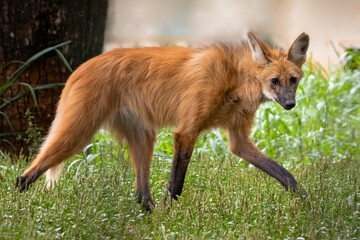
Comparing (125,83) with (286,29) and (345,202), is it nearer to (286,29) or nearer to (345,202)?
(345,202)

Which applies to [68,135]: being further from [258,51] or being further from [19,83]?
[258,51]

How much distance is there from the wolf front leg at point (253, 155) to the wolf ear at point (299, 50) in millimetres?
699

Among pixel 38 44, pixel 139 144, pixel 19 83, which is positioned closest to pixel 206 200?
pixel 139 144

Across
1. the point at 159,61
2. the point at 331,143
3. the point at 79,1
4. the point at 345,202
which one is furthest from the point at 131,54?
the point at 331,143

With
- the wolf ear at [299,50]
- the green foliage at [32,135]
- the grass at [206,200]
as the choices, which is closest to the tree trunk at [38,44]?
the green foliage at [32,135]

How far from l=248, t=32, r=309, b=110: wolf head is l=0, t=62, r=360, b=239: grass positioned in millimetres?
679

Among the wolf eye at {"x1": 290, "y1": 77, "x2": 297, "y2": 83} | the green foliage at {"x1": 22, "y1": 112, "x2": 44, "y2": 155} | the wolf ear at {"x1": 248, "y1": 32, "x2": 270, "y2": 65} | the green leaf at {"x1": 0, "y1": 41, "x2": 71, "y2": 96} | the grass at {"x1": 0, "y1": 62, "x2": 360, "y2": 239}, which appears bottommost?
the green foliage at {"x1": 22, "y1": 112, "x2": 44, "y2": 155}

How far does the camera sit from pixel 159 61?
370 cm

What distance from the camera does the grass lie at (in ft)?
8.42

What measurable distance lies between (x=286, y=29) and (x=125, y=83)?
6839mm

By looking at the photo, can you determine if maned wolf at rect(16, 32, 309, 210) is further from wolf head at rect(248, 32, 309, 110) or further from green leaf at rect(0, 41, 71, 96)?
green leaf at rect(0, 41, 71, 96)

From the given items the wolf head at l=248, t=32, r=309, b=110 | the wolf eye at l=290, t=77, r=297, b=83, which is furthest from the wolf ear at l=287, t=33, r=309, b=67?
the wolf eye at l=290, t=77, r=297, b=83

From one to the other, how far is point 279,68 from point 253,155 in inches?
29.4

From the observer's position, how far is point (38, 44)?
14.8 feet
